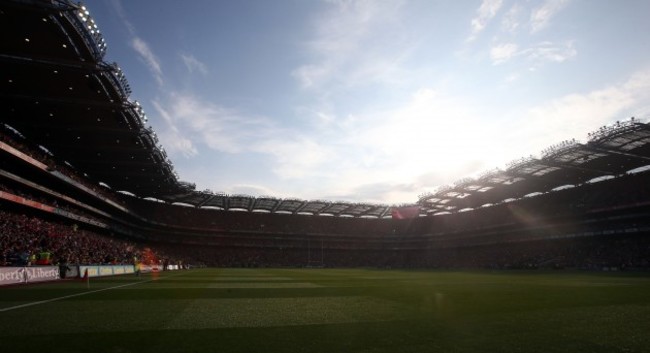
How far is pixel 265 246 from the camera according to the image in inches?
3538

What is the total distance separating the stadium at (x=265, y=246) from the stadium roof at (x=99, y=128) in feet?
0.58

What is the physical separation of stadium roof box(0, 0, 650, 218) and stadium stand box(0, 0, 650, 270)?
0.13 m

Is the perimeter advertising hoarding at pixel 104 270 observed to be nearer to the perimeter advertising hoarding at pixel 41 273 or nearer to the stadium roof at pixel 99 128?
the perimeter advertising hoarding at pixel 41 273

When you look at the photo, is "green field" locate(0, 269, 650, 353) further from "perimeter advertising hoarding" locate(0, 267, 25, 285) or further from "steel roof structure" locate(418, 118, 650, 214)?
"steel roof structure" locate(418, 118, 650, 214)

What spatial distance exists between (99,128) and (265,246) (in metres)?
56.7

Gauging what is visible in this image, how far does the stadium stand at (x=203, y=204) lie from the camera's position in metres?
27.9

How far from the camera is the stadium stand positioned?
27.9m

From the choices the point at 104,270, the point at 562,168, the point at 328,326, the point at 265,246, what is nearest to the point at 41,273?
the point at 104,270

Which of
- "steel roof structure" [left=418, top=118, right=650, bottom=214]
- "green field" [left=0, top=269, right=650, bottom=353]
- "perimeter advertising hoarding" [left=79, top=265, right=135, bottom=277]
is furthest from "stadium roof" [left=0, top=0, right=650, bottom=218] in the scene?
"green field" [left=0, top=269, right=650, bottom=353]

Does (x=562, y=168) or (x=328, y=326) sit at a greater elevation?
(x=562, y=168)

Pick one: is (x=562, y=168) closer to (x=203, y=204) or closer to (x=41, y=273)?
(x=41, y=273)

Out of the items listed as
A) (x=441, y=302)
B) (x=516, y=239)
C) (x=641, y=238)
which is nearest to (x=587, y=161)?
(x=641, y=238)

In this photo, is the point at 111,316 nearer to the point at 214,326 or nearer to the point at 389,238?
the point at 214,326

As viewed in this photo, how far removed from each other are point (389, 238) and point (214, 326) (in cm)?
9240
